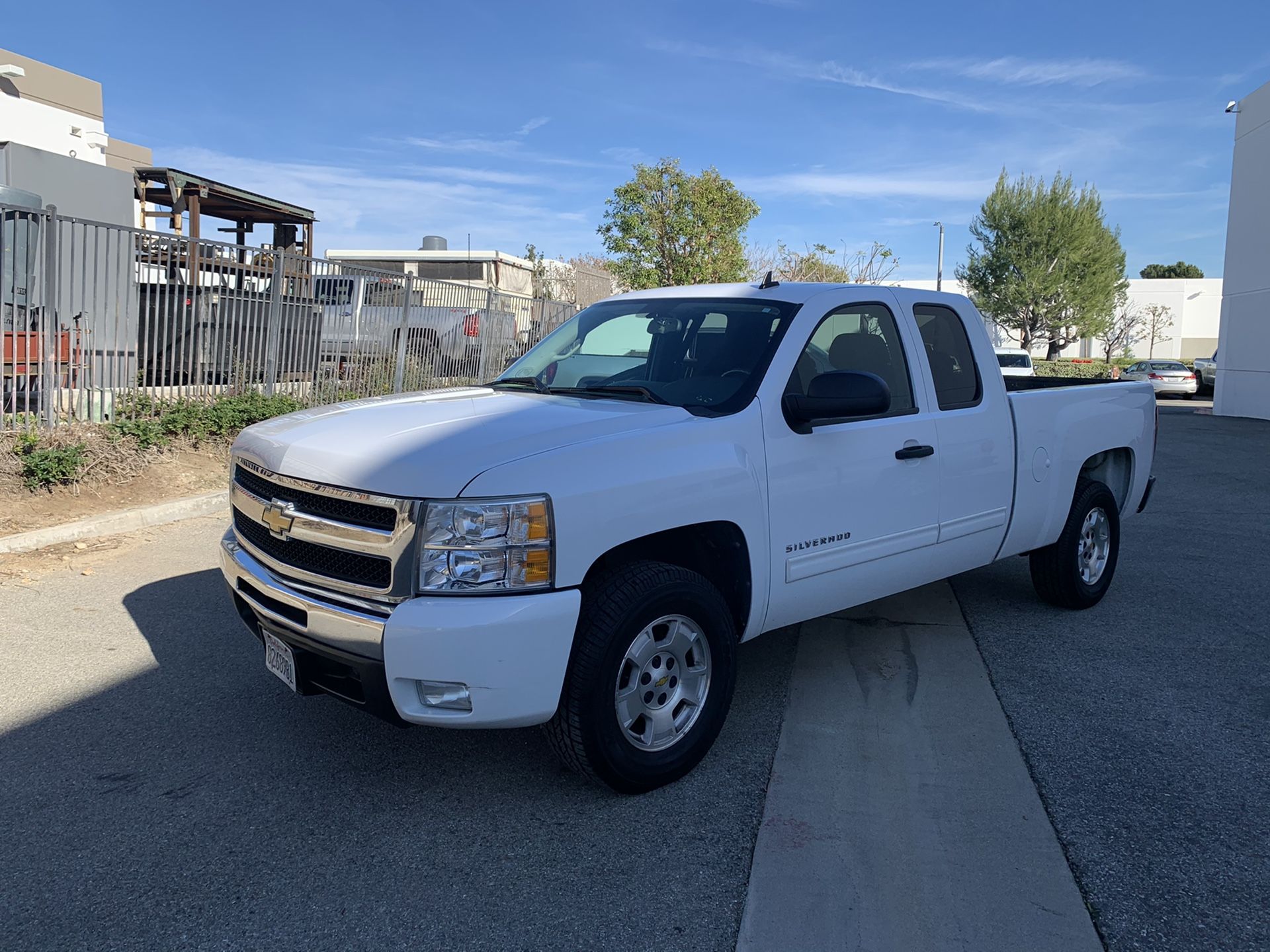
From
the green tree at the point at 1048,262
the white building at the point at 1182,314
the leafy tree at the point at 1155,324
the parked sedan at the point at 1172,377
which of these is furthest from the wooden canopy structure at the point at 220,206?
the leafy tree at the point at 1155,324

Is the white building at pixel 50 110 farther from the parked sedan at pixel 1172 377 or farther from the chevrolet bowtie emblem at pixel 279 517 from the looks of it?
the parked sedan at pixel 1172 377

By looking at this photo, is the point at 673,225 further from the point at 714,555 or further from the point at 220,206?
the point at 714,555

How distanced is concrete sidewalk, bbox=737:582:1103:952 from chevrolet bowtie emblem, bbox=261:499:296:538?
198 cm

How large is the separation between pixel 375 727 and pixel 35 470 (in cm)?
527

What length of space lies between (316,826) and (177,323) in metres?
8.03

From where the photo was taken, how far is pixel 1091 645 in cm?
540

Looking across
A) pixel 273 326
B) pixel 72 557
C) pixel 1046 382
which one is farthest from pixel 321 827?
pixel 273 326

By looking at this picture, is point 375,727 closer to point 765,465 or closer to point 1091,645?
point 765,465

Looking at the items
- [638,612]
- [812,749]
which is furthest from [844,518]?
[638,612]

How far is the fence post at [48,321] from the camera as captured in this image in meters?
8.52

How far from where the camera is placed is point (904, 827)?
3.42 meters

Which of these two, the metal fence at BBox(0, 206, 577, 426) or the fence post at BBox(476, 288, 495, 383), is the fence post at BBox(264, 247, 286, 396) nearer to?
the metal fence at BBox(0, 206, 577, 426)

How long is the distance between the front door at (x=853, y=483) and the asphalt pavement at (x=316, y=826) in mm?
709

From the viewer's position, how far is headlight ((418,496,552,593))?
311 cm
